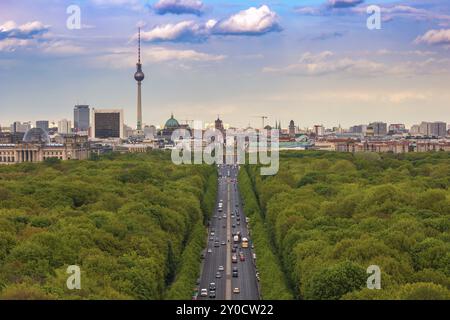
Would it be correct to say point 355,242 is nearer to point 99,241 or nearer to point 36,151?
point 99,241

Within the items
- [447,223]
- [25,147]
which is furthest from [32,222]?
[25,147]

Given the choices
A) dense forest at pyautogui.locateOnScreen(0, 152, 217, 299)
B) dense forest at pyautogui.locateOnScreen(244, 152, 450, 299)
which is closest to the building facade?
dense forest at pyautogui.locateOnScreen(0, 152, 217, 299)

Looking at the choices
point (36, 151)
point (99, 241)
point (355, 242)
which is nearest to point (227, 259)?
point (99, 241)

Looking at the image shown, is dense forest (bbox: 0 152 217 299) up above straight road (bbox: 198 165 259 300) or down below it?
above

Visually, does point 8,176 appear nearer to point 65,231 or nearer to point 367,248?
point 65,231

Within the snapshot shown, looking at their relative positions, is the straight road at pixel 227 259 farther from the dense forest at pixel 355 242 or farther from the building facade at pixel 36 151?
the building facade at pixel 36 151

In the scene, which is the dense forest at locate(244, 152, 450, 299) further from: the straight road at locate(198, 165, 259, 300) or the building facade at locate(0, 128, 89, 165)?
the building facade at locate(0, 128, 89, 165)
